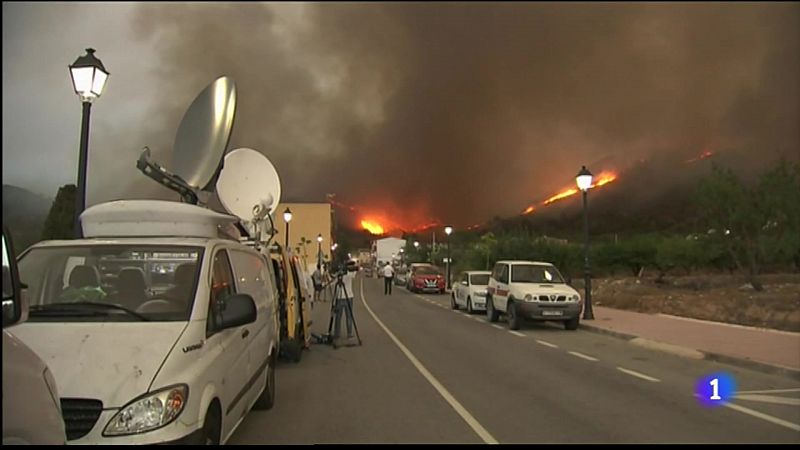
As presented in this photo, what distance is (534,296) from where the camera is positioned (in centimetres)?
1692

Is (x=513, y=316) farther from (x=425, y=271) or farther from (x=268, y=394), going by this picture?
(x=425, y=271)

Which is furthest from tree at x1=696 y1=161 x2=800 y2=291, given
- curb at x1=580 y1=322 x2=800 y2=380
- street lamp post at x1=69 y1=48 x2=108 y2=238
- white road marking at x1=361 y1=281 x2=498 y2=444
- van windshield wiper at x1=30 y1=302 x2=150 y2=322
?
van windshield wiper at x1=30 y1=302 x2=150 y2=322

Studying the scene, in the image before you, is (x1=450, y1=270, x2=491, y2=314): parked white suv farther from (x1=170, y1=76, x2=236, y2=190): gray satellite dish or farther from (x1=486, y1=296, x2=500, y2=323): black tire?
(x1=170, y1=76, x2=236, y2=190): gray satellite dish

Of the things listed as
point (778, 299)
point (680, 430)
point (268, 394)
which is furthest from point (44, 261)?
point (778, 299)

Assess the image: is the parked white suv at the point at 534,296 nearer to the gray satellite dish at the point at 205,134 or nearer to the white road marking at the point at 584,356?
the white road marking at the point at 584,356

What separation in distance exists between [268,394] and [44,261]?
2.91 metres

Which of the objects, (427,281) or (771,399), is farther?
(427,281)

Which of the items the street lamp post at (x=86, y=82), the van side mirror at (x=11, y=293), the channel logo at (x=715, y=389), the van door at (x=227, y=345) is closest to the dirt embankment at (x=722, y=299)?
the channel logo at (x=715, y=389)

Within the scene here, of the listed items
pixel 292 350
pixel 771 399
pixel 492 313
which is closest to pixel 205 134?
pixel 292 350

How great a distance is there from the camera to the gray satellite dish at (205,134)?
35.0ft

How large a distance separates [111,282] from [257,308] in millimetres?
1704

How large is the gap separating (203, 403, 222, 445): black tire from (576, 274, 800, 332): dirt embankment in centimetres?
1469

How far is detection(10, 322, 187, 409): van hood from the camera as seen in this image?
404 cm

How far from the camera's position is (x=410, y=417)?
7152mm
